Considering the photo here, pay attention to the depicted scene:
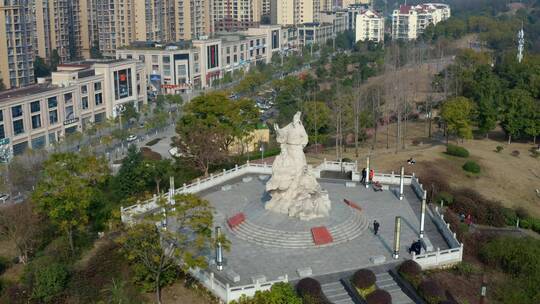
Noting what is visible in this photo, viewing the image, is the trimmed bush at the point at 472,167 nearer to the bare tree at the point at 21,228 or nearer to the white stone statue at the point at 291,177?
the white stone statue at the point at 291,177

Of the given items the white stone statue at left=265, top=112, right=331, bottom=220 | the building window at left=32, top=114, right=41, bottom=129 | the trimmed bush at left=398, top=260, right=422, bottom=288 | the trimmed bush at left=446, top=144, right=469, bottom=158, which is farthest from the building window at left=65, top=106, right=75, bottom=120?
the trimmed bush at left=398, top=260, right=422, bottom=288

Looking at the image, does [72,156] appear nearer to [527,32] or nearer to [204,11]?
[204,11]

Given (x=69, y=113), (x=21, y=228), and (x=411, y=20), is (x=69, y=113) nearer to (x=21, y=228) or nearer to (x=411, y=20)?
(x=21, y=228)

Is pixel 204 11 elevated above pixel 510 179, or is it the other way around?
pixel 204 11

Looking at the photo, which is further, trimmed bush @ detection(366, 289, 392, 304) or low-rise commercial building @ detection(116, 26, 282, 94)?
low-rise commercial building @ detection(116, 26, 282, 94)

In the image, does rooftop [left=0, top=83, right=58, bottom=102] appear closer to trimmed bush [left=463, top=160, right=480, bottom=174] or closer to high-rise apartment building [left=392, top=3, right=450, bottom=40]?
trimmed bush [left=463, top=160, right=480, bottom=174]

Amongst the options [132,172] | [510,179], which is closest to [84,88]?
[132,172]

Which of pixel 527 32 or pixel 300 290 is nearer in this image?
pixel 300 290
